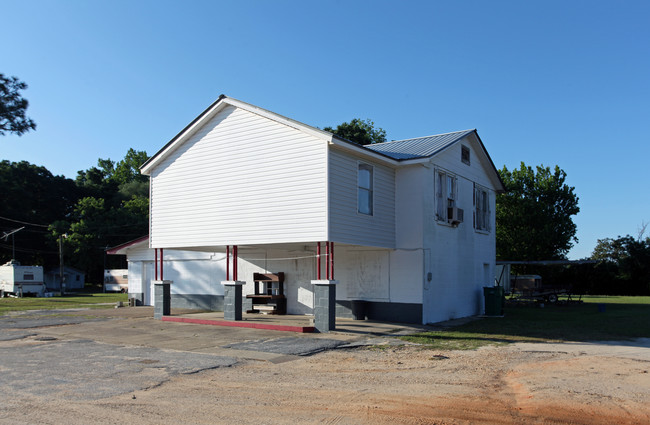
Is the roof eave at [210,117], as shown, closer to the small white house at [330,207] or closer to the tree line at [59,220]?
the small white house at [330,207]

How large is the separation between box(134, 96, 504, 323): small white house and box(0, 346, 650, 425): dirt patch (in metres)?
6.17

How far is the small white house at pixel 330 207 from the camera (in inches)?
627

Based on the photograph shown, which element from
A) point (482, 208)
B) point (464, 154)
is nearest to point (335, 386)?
point (464, 154)

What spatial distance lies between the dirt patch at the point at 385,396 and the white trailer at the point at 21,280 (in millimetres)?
39265

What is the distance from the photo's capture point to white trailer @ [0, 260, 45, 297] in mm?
42500

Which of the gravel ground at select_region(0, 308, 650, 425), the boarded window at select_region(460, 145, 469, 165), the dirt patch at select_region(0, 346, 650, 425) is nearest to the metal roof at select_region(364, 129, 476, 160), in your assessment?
the boarded window at select_region(460, 145, 469, 165)

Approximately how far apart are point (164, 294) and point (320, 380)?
481 inches

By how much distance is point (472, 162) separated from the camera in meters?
22.3

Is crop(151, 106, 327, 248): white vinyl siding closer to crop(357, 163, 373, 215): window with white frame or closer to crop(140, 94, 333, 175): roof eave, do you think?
crop(140, 94, 333, 175): roof eave

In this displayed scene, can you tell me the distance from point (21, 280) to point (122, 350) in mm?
36238

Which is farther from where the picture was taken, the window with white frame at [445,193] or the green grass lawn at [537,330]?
the window with white frame at [445,193]

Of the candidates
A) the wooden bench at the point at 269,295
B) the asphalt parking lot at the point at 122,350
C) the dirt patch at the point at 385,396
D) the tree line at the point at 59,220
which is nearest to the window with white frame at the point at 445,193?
the asphalt parking lot at the point at 122,350

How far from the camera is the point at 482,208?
910 inches

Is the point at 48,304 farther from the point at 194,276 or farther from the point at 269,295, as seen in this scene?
the point at 269,295
